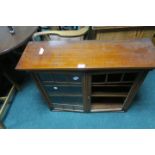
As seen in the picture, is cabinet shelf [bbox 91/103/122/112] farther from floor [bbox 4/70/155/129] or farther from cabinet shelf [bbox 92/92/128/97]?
cabinet shelf [bbox 92/92/128/97]

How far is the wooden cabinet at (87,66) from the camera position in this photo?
3.44 feet

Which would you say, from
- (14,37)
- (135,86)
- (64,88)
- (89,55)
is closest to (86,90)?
(64,88)

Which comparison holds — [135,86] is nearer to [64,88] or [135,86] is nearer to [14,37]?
[64,88]

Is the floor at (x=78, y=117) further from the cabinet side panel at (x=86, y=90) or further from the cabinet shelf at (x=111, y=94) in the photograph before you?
the cabinet shelf at (x=111, y=94)

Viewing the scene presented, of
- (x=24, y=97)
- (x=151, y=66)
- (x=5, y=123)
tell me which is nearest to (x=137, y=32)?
(x=151, y=66)

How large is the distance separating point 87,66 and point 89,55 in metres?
0.15

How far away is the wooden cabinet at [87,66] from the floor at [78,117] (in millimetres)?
203

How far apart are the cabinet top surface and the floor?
723mm

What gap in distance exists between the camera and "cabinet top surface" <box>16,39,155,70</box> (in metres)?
1.04

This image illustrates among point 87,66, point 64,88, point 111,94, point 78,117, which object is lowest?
point 78,117

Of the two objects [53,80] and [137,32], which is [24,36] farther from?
[137,32]

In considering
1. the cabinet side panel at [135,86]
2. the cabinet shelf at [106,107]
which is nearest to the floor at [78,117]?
the cabinet shelf at [106,107]

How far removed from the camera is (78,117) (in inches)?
61.7

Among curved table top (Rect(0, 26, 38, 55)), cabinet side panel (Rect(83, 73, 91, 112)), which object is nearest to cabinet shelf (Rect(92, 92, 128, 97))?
cabinet side panel (Rect(83, 73, 91, 112))
